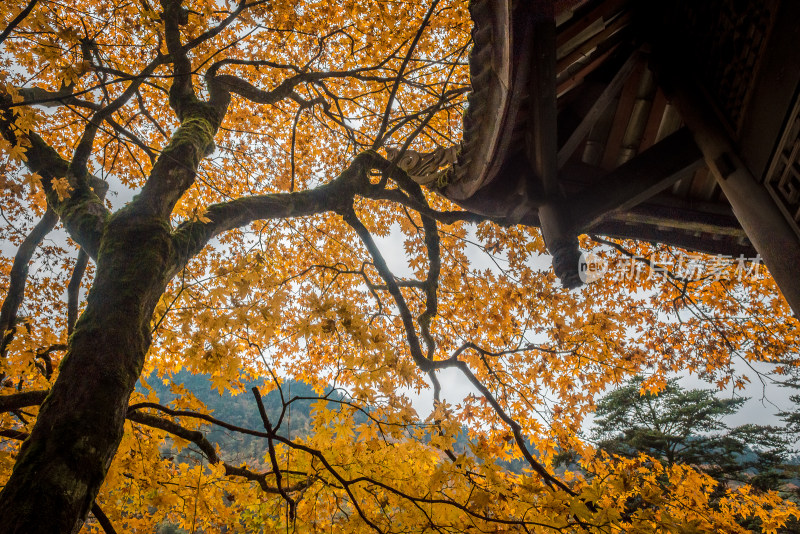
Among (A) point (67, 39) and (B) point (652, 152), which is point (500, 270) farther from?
(A) point (67, 39)

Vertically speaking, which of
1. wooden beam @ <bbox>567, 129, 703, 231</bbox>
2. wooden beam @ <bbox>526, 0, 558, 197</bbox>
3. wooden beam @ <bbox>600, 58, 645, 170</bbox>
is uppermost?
wooden beam @ <bbox>600, 58, 645, 170</bbox>

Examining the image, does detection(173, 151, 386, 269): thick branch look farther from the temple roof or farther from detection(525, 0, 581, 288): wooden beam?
detection(525, 0, 581, 288): wooden beam

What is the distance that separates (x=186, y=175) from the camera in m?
3.31

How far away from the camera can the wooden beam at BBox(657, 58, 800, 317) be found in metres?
1.55

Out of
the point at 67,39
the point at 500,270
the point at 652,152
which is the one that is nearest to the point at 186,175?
the point at 67,39

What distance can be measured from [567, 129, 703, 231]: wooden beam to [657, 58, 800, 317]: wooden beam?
124mm

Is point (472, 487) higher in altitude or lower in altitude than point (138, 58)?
lower

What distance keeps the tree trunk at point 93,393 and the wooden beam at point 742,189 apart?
322cm

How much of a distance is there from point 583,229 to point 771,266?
1240mm

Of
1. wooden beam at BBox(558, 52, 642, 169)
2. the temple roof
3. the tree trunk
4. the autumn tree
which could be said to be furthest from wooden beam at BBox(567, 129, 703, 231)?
the autumn tree

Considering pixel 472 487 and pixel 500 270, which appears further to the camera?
pixel 500 270

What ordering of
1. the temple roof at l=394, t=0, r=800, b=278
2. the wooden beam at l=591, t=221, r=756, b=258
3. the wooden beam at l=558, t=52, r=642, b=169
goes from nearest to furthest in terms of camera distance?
the temple roof at l=394, t=0, r=800, b=278, the wooden beam at l=558, t=52, r=642, b=169, the wooden beam at l=591, t=221, r=756, b=258

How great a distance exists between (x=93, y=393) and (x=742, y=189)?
347 cm

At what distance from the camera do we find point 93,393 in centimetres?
174
